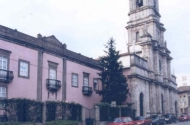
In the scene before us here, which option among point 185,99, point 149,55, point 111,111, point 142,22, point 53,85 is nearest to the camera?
point 53,85

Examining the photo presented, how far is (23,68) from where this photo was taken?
28062mm

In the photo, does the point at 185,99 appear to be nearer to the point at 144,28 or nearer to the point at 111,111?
the point at 144,28

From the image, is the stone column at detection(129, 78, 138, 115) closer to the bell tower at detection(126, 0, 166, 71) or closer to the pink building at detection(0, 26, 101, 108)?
the pink building at detection(0, 26, 101, 108)

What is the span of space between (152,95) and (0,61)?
31185mm

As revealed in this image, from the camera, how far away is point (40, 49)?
3038 centimetres

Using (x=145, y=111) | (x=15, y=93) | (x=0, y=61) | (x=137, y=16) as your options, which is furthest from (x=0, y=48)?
(x=137, y=16)

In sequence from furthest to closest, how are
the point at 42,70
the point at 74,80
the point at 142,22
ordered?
the point at 142,22
the point at 74,80
the point at 42,70

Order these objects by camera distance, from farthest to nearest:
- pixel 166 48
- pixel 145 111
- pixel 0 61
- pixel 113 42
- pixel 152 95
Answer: pixel 166 48 → pixel 152 95 → pixel 145 111 → pixel 113 42 → pixel 0 61

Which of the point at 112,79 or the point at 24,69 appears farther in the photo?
the point at 112,79

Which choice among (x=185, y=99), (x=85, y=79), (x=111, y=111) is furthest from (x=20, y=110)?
(x=185, y=99)

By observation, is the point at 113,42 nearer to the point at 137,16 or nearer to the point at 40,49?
the point at 40,49

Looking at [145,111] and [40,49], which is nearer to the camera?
[40,49]

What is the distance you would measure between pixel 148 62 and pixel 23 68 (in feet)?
89.5

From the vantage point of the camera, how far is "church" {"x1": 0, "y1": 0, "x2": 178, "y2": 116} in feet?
88.6
